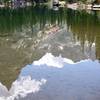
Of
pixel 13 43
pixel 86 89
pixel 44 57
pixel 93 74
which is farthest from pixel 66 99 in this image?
pixel 13 43

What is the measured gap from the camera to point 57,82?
873 inches

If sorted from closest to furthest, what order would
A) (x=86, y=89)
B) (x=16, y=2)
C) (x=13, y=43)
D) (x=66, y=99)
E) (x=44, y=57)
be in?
(x=66, y=99) < (x=86, y=89) < (x=44, y=57) < (x=13, y=43) < (x=16, y=2)

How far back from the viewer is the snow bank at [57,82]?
19.1 m

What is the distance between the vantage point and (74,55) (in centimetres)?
3362

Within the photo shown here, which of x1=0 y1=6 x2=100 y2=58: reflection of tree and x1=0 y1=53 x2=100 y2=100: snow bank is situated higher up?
x1=0 y1=53 x2=100 y2=100: snow bank

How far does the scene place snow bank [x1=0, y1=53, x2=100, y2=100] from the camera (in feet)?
62.6

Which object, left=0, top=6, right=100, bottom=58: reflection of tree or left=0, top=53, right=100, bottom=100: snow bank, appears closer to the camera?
left=0, top=53, right=100, bottom=100: snow bank

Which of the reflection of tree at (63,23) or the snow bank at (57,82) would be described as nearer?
the snow bank at (57,82)

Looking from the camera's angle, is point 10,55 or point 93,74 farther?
point 10,55

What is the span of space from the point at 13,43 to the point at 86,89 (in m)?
22.0

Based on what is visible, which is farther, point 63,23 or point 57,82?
point 63,23

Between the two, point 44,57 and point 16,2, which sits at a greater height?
point 44,57

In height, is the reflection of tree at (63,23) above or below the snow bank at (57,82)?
below

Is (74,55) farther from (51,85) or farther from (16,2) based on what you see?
(16,2)
